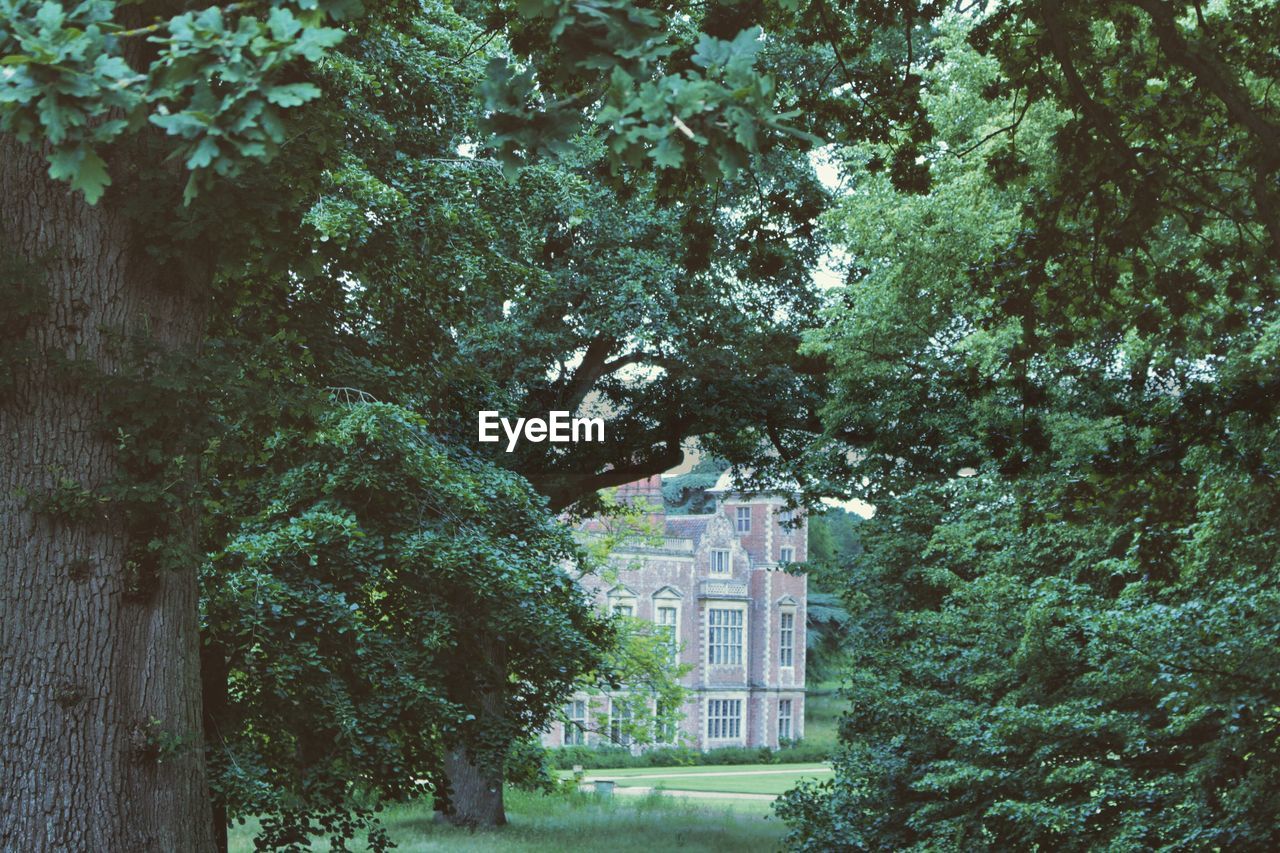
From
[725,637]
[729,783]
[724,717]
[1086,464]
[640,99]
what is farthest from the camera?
[724,717]

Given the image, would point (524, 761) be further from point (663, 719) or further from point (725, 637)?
point (725, 637)

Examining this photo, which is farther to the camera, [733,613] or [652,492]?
[733,613]

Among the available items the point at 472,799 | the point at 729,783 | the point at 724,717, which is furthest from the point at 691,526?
the point at 472,799

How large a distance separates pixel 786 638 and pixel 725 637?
285 cm

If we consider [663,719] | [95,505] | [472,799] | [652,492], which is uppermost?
[652,492]

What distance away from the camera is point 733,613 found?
149 feet

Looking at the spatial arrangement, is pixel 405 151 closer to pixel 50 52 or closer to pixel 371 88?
pixel 371 88

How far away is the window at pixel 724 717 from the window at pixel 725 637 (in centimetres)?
138

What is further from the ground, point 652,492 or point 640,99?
point 652,492

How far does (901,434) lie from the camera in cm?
1844

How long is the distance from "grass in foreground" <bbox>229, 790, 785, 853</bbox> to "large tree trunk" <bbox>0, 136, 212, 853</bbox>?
13426mm

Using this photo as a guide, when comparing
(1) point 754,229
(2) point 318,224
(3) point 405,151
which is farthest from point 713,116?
(3) point 405,151

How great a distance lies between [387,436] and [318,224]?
95.6 inches

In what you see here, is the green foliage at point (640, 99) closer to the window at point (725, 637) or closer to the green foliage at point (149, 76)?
the green foliage at point (149, 76)
